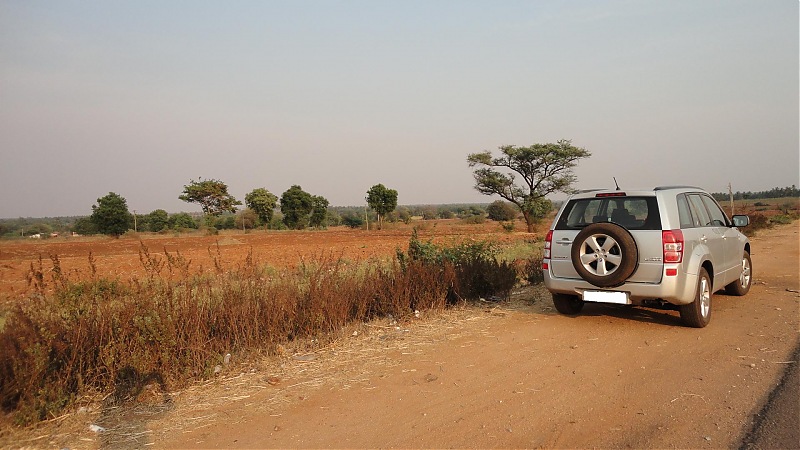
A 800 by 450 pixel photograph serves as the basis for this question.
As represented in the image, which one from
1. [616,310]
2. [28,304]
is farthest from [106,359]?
[616,310]

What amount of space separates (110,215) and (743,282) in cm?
5400

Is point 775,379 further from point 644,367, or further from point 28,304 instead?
point 28,304

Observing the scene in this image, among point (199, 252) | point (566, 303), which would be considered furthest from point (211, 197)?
point (566, 303)

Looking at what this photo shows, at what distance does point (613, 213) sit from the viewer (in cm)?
714

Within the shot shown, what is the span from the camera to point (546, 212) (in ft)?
129

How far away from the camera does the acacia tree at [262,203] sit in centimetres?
6235

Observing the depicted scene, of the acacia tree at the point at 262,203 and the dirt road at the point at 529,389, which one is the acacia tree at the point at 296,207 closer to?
the acacia tree at the point at 262,203

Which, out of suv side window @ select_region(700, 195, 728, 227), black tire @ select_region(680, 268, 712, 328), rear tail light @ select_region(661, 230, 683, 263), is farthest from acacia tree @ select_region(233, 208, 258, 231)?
rear tail light @ select_region(661, 230, 683, 263)

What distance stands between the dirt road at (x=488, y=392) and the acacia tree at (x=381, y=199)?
169 feet

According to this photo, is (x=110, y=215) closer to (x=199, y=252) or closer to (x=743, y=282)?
(x=199, y=252)

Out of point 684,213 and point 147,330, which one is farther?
point 684,213

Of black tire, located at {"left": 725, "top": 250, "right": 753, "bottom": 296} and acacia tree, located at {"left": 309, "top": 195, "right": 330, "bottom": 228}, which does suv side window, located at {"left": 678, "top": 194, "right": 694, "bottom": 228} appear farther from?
acacia tree, located at {"left": 309, "top": 195, "right": 330, "bottom": 228}

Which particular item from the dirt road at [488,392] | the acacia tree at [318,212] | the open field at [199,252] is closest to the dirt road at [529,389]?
the dirt road at [488,392]

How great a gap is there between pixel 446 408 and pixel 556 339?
2597 millimetres
